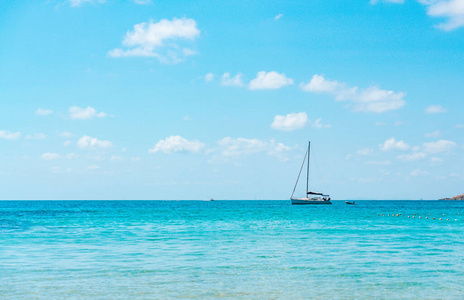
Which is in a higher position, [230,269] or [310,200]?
[310,200]

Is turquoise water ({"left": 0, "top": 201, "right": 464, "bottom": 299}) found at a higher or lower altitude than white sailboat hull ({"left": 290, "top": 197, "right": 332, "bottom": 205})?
lower

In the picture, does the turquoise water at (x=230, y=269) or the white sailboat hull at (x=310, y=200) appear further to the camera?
the white sailboat hull at (x=310, y=200)

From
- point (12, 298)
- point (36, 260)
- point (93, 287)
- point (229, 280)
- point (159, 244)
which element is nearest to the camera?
point (12, 298)

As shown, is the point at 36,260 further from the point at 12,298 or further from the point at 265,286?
the point at 265,286

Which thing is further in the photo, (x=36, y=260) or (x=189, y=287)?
(x=36, y=260)

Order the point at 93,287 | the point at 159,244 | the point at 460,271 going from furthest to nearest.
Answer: the point at 159,244 < the point at 460,271 < the point at 93,287

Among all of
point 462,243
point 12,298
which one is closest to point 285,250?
point 462,243

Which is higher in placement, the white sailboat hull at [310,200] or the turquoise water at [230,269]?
the white sailboat hull at [310,200]

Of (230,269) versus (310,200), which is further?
(310,200)

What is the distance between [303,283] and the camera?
21.3m

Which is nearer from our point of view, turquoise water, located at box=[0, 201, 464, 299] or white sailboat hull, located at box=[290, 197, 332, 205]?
turquoise water, located at box=[0, 201, 464, 299]

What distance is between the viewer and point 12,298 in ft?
60.0

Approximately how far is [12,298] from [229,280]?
9199 millimetres

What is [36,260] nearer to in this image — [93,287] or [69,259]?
[69,259]
